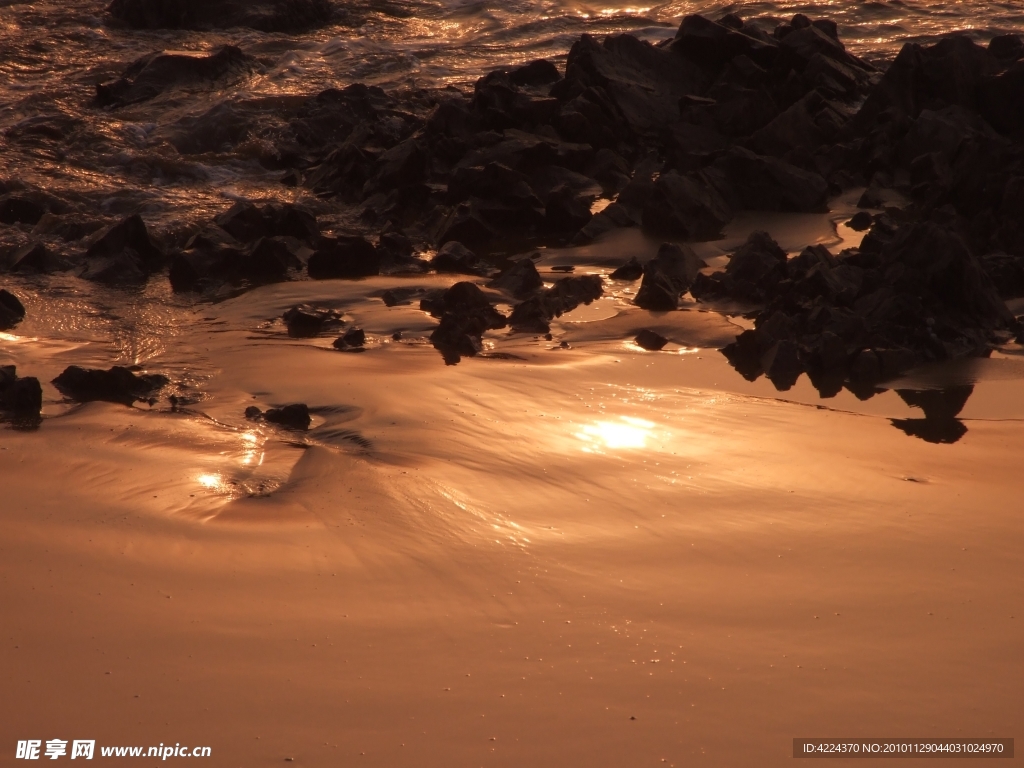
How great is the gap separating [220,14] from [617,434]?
1278 centimetres

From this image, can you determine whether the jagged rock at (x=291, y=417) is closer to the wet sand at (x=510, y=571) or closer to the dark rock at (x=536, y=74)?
the wet sand at (x=510, y=571)

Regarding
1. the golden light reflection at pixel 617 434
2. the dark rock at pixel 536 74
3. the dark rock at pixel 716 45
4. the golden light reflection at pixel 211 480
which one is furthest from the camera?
the dark rock at pixel 536 74

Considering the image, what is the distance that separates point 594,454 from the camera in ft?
13.2

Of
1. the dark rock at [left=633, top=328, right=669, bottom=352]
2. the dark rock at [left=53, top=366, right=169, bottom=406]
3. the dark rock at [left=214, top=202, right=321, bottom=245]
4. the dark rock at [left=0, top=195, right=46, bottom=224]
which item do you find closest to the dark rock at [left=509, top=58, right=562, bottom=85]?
the dark rock at [left=214, top=202, right=321, bottom=245]

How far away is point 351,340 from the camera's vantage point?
18.3 feet

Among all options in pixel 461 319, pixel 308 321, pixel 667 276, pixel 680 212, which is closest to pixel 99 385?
pixel 308 321

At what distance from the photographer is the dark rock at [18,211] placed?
312 inches

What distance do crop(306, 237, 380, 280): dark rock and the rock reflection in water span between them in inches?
134

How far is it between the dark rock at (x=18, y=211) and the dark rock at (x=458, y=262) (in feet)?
10.2

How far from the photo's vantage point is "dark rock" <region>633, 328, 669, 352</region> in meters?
5.48

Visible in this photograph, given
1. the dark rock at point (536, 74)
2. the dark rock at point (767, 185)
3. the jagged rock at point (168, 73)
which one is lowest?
the dark rock at point (767, 185)

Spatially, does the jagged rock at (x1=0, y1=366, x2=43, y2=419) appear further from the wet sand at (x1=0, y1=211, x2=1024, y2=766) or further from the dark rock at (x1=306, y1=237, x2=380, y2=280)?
the dark rock at (x1=306, y1=237, x2=380, y2=280)

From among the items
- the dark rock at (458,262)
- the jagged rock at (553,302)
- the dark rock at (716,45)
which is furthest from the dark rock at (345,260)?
the dark rock at (716,45)

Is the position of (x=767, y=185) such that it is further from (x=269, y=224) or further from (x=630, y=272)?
(x=269, y=224)
